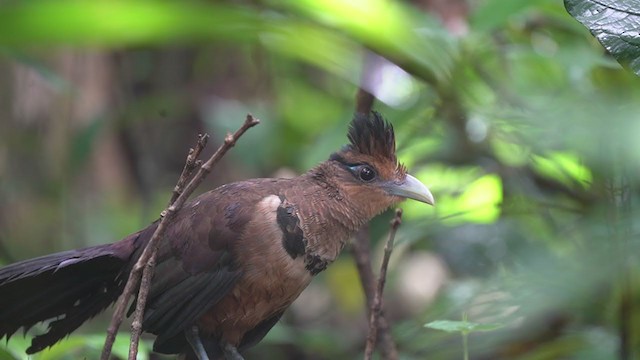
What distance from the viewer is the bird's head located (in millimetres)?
2809

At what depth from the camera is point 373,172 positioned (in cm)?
285

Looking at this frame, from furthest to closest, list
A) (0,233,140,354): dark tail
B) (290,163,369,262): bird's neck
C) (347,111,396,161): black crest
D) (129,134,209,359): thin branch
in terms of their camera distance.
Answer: (347,111,396,161): black crest → (290,163,369,262): bird's neck → (0,233,140,354): dark tail → (129,134,209,359): thin branch

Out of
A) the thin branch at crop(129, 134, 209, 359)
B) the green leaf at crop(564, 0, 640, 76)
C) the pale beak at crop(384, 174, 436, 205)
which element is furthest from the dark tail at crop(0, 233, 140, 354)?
the green leaf at crop(564, 0, 640, 76)

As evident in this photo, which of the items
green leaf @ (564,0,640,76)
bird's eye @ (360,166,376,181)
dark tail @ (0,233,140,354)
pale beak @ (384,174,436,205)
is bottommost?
dark tail @ (0,233,140,354)

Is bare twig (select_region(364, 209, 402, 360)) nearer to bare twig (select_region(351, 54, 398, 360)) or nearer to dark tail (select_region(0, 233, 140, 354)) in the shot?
bare twig (select_region(351, 54, 398, 360))

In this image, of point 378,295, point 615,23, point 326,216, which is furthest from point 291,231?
point 615,23

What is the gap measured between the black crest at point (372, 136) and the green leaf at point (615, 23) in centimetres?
93

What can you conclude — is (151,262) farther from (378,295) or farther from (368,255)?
(368,255)

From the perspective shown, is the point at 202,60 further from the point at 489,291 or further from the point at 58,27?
the point at 489,291

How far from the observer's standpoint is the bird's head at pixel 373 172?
281 cm

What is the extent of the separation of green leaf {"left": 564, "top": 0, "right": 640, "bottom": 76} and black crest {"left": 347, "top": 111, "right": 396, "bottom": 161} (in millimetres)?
928

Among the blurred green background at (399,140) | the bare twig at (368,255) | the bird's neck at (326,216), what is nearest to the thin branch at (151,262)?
the blurred green background at (399,140)

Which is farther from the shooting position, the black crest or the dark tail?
the black crest

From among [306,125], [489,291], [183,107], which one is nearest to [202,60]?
[183,107]
